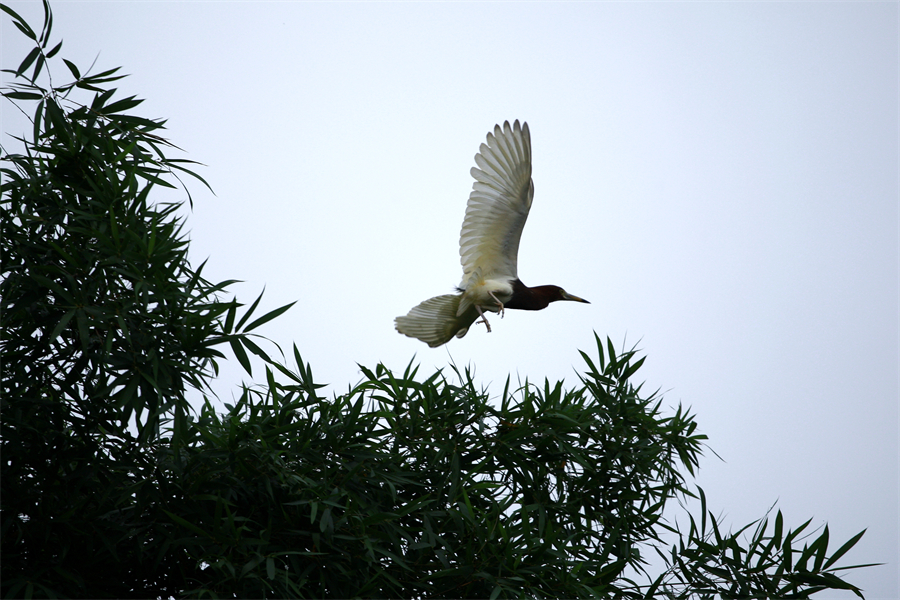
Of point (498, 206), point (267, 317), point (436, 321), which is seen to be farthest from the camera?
point (436, 321)

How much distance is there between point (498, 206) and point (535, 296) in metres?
0.52

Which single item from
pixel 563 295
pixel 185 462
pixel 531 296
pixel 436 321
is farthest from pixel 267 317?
pixel 563 295

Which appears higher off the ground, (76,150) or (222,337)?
(76,150)

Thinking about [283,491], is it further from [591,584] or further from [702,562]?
[702,562]

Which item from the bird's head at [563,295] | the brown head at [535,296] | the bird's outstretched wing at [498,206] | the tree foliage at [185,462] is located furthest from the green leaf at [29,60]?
the bird's head at [563,295]

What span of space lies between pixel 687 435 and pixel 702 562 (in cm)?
57

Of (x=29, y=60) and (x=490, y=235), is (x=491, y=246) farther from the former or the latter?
(x=29, y=60)

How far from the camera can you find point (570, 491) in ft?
10.9

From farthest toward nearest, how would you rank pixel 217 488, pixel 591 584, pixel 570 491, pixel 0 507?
→ pixel 570 491 < pixel 591 584 < pixel 217 488 < pixel 0 507

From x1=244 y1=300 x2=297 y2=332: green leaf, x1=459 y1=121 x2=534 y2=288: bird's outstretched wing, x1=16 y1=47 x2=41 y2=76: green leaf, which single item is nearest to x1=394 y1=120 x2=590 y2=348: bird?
x1=459 y1=121 x2=534 y2=288: bird's outstretched wing

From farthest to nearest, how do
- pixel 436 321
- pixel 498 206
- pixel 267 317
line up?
pixel 436 321 → pixel 498 206 → pixel 267 317

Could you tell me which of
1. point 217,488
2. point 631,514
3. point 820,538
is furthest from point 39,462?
point 820,538

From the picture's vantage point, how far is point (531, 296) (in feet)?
12.8

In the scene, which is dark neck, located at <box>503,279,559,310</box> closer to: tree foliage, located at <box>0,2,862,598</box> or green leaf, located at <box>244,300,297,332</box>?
tree foliage, located at <box>0,2,862,598</box>
